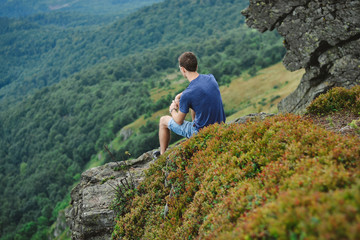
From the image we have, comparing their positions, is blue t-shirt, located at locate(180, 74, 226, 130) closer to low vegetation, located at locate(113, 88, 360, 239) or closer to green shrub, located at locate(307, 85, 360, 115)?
low vegetation, located at locate(113, 88, 360, 239)

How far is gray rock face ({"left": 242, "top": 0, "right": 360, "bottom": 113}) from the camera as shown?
11.8 m

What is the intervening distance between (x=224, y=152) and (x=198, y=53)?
14154 cm

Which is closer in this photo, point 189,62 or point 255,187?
point 255,187

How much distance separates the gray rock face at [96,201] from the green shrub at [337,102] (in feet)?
18.6

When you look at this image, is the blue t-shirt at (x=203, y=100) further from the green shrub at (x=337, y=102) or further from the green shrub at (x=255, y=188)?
the green shrub at (x=337, y=102)

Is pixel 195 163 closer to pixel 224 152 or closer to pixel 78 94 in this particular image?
pixel 224 152

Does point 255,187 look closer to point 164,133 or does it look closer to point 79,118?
point 164,133

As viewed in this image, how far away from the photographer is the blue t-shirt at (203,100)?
7.04 metres

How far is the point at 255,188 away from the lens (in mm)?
4113

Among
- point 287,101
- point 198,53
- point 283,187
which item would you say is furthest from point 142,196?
point 198,53

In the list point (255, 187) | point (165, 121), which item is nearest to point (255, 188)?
point (255, 187)

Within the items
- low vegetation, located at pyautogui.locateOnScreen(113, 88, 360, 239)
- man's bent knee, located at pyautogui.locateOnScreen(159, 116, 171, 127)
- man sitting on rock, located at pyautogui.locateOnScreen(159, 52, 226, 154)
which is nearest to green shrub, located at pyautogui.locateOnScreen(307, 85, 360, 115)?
low vegetation, located at pyautogui.locateOnScreen(113, 88, 360, 239)

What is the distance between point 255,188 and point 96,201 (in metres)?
5.85

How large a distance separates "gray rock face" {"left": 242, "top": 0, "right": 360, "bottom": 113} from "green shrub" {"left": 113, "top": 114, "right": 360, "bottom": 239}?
8195 millimetres
